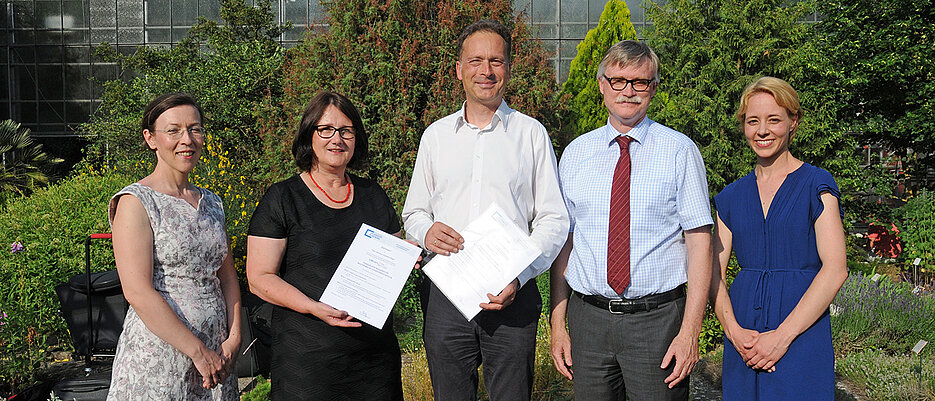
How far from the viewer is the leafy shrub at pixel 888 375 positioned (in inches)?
188

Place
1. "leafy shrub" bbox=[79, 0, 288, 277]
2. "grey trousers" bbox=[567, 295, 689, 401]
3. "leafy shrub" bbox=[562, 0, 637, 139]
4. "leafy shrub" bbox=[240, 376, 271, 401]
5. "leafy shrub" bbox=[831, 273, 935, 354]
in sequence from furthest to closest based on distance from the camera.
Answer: "leafy shrub" bbox=[562, 0, 637, 139]
"leafy shrub" bbox=[79, 0, 288, 277]
"leafy shrub" bbox=[831, 273, 935, 354]
"leafy shrub" bbox=[240, 376, 271, 401]
"grey trousers" bbox=[567, 295, 689, 401]

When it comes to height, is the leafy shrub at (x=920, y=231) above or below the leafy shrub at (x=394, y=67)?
below

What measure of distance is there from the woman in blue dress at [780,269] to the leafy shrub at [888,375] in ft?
9.34

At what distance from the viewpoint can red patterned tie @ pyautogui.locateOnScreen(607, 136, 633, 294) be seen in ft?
8.71

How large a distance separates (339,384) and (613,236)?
131cm

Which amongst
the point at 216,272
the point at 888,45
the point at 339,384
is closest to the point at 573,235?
the point at 339,384

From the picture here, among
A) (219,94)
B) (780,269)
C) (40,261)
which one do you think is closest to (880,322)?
(780,269)

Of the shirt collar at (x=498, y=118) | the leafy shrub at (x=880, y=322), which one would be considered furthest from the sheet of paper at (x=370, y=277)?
the leafy shrub at (x=880, y=322)

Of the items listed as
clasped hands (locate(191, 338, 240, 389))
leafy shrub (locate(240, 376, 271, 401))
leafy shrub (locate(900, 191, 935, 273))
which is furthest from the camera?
leafy shrub (locate(900, 191, 935, 273))

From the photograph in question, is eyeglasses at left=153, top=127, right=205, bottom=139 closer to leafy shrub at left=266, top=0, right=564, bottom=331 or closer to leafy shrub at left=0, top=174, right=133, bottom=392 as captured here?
leafy shrub at left=0, top=174, right=133, bottom=392

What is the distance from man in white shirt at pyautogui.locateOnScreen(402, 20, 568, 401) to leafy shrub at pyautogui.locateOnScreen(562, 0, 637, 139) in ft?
22.7

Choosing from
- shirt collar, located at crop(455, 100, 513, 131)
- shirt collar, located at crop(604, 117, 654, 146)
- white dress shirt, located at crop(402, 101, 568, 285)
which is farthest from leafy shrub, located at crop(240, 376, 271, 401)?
shirt collar, located at crop(604, 117, 654, 146)

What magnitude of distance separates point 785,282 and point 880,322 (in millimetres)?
4485

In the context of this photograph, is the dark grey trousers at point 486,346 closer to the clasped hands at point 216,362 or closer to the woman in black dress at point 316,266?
the woman in black dress at point 316,266
